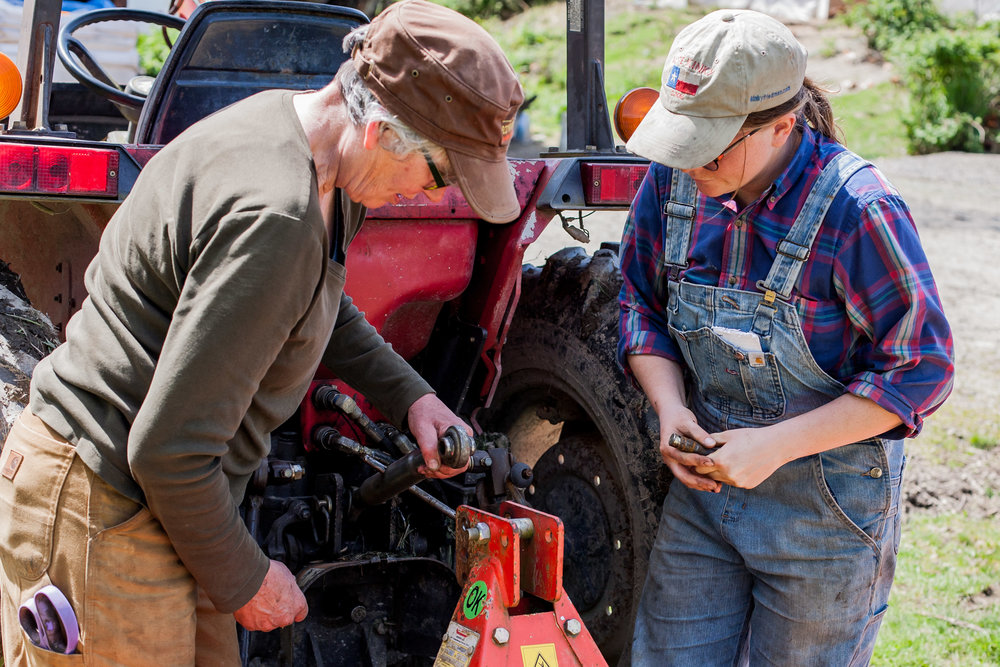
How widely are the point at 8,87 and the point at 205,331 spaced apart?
127 cm

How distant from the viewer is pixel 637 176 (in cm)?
274

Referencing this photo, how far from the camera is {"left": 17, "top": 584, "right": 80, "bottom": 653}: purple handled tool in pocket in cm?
176

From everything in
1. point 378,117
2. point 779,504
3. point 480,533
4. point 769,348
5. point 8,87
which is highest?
point 378,117

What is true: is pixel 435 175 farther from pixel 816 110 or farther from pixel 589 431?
pixel 589 431

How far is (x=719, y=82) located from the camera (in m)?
1.87

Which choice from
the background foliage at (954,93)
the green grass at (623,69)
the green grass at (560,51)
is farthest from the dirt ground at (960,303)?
the green grass at (560,51)

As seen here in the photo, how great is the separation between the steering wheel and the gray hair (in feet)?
A: 5.20

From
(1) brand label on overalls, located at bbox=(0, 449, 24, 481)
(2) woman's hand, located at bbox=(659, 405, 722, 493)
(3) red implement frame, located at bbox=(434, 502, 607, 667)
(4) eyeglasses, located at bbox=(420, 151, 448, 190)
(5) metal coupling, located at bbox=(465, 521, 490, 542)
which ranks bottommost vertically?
(3) red implement frame, located at bbox=(434, 502, 607, 667)

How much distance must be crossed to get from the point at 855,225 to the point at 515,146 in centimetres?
1251

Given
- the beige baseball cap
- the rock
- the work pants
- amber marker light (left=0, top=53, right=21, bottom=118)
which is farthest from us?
amber marker light (left=0, top=53, right=21, bottom=118)

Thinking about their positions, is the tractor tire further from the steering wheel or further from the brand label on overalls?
the brand label on overalls

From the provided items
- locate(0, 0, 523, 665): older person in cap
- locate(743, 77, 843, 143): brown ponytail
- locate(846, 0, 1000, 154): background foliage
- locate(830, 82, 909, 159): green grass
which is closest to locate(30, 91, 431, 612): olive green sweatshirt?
locate(0, 0, 523, 665): older person in cap

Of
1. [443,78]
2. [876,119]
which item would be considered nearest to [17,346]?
[443,78]

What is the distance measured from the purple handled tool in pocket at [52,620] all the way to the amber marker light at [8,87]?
1.18m
